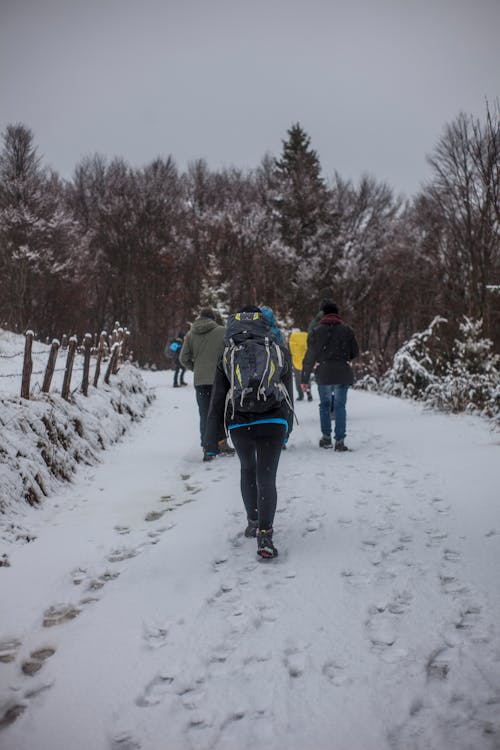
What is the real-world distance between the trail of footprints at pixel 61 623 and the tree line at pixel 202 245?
65.2 ft

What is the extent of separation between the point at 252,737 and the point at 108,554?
240 cm

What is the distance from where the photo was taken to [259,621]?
9.85 feet

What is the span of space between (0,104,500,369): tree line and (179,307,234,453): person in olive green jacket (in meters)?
16.5

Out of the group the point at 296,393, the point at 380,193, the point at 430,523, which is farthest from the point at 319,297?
the point at 430,523

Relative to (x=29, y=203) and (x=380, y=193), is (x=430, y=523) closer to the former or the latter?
(x=29, y=203)

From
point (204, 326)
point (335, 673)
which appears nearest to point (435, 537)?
point (335, 673)

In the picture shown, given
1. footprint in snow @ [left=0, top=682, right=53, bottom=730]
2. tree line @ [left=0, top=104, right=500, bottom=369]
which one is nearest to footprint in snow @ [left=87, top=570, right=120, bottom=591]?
footprint in snow @ [left=0, top=682, right=53, bottom=730]

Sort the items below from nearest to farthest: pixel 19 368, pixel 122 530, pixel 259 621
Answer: pixel 259 621 < pixel 122 530 < pixel 19 368

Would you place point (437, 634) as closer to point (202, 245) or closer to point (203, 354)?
point (203, 354)

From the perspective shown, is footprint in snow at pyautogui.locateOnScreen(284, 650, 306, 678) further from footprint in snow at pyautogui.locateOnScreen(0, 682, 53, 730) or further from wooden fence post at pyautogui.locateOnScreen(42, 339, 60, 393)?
wooden fence post at pyautogui.locateOnScreen(42, 339, 60, 393)

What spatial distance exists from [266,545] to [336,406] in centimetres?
390

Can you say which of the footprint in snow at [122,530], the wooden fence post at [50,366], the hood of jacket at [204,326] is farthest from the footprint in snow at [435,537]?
the wooden fence post at [50,366]

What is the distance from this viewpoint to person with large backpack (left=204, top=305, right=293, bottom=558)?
13.0 ft

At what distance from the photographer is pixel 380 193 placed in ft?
107
